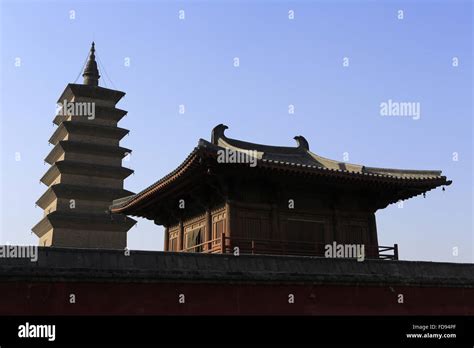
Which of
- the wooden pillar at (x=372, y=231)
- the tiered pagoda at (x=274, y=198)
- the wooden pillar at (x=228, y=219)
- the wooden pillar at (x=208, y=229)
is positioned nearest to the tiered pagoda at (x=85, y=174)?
the tiered pagoda at (x=274, y=198)

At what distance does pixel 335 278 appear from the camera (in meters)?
15.1

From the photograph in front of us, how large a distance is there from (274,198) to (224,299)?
4.92 m

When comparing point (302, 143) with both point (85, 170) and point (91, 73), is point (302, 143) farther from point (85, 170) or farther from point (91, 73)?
point (91, 73)

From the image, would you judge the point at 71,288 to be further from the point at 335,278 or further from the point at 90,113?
the point at 90,113

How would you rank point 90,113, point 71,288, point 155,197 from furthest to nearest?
1. point 90,113
2. point 155,197
3. point 71,288

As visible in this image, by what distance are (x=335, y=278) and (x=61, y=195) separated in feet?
89.2

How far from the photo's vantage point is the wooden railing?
54.6 feet

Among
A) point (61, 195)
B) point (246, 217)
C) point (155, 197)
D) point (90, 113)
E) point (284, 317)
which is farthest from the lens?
point (90, 113)

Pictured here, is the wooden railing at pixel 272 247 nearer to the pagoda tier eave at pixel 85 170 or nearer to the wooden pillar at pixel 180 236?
the wooden pillar at pixel 180 236

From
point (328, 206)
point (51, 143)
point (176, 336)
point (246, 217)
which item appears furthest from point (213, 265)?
point (51, 143)

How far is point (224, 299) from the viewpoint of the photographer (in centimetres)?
1392

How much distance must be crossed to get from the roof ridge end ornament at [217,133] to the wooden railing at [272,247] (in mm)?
4712

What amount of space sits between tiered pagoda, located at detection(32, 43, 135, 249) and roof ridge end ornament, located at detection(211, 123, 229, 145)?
57.5 ft

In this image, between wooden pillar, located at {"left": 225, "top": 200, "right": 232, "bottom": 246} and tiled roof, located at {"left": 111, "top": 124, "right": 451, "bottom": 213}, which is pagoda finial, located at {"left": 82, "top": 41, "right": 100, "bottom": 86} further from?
wooden pillar, located at {"left": 225, "top": 200, "right": 232, "bottom": 246}
